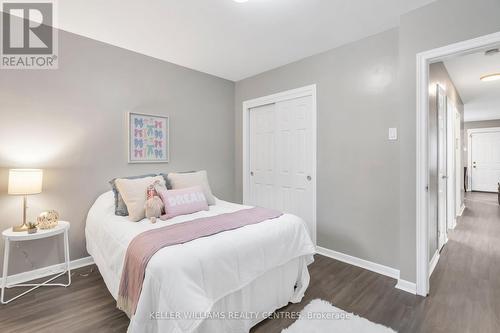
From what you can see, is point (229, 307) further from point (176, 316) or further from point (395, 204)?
point (395, 204)

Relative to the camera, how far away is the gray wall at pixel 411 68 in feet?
6.33

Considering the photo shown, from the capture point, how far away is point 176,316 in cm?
126

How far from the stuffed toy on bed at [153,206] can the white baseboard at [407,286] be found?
2.29 metres

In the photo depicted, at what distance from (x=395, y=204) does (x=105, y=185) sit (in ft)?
10.5

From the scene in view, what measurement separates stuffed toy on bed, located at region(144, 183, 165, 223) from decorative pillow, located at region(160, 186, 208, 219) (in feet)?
0.17

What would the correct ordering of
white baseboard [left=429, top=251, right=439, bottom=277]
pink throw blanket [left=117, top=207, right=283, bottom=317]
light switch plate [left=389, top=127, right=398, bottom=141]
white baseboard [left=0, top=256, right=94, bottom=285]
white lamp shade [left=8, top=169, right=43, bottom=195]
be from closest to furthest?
pink throw blanket [left=117, top=207, right=283, bottom=317], white lamp shade [left=8, top=169, right=43, bottom=195], white baseboard [left=0, top=256, right=94, bottom=285], light switch plate [left=389, top=127, right=398, bottom=141], white baseboard [left=429, top=251, right=439, bottom=277]

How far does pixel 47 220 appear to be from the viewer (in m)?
2.19

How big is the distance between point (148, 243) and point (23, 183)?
4.75 ft

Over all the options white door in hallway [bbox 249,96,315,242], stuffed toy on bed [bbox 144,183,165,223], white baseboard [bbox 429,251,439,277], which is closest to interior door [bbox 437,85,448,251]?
white baseboard [bbox 429,251,439,277]

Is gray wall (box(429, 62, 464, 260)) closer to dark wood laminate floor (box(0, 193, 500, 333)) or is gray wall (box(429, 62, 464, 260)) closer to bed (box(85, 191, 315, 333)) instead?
dark wood laminate floor (box(0, 193, 500, 333))

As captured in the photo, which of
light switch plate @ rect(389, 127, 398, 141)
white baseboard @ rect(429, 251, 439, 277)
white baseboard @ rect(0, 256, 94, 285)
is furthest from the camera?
white baseboard @ rect(429, 251, 439, 277)

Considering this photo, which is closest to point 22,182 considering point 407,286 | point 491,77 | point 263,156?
point 263,156

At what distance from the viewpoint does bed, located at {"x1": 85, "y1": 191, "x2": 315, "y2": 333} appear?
129 cm

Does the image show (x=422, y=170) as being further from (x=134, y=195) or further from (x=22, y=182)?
(x=22, y=182)
